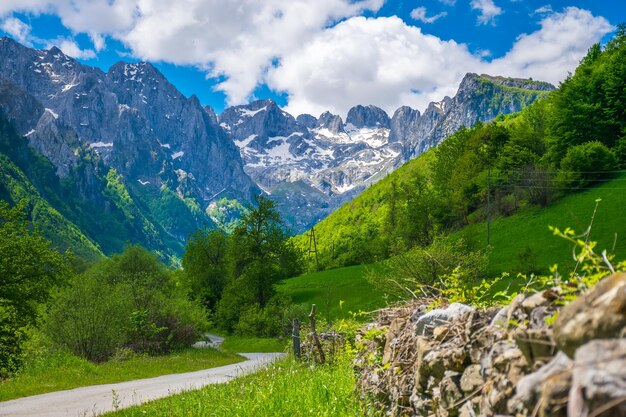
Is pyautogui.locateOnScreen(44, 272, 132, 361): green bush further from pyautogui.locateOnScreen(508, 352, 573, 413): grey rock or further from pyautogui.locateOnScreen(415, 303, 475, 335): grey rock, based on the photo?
pyautogui.locateOnScreen(508, 352, 573, 413): grey rock

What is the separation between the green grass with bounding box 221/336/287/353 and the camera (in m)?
52.8

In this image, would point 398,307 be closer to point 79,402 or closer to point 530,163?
point 79,402

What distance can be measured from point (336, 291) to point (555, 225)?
31.4m

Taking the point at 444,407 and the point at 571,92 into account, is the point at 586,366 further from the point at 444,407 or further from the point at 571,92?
the point at 571,92

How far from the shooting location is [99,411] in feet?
43.5

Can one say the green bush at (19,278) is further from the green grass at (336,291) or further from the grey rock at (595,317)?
the green grass at (336,291)

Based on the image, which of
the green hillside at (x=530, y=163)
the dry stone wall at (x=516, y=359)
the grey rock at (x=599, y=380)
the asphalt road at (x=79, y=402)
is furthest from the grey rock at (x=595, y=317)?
the green hillside at (x=530, y=163)

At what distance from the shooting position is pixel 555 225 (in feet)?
192

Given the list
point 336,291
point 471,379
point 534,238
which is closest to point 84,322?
point 471,379

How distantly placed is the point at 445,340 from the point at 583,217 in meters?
57.8

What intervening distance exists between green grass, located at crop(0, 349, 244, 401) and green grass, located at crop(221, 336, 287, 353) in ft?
55.6

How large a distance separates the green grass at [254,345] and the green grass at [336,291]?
8.99 metres

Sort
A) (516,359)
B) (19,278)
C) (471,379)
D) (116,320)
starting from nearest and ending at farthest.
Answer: (516,359), (471,379), (19,278), (116,320)

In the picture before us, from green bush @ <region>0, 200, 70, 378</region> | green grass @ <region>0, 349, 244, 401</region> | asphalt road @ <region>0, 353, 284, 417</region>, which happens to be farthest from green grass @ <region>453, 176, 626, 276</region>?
green bush @ <region>0, 200, 70, 378</region>
